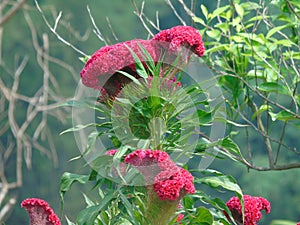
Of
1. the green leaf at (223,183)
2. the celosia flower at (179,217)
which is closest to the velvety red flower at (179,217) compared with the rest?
the celosia flower at (179,217)

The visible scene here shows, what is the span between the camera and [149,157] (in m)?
1.70

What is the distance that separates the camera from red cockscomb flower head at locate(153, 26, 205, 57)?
1.80m

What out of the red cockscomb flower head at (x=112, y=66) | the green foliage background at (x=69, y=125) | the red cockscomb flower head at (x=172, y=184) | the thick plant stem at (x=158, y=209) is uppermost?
the red cockscomb flower head at (x=112, y=66)

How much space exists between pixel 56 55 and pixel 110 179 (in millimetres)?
15194

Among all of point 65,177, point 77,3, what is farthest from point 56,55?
point 65,177

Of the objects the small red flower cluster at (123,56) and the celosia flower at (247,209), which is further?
the celosia flower at (247,209)

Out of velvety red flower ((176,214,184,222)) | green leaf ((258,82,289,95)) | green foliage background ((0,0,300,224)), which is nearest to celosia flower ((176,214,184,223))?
velvety red flower ((176,214,184,222))

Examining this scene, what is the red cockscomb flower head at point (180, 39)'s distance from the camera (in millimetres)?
1805

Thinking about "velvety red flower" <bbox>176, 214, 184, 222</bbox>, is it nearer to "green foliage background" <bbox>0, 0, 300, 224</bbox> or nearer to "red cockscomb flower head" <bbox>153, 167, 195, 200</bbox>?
"red cockscomb flower head" <bbox>153, 167, 195, 200</bbox>

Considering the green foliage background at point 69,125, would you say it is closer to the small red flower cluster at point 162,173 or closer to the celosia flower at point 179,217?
the celosia flower at point 179,217

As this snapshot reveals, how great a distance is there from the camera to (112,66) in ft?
5.83

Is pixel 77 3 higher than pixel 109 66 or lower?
lower

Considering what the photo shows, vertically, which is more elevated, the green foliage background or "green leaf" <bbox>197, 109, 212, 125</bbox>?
"green leaf" <bbox>197, 109, 212, 125</bbox>

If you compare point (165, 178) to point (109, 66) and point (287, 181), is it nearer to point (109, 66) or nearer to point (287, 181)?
point (109, 66)
